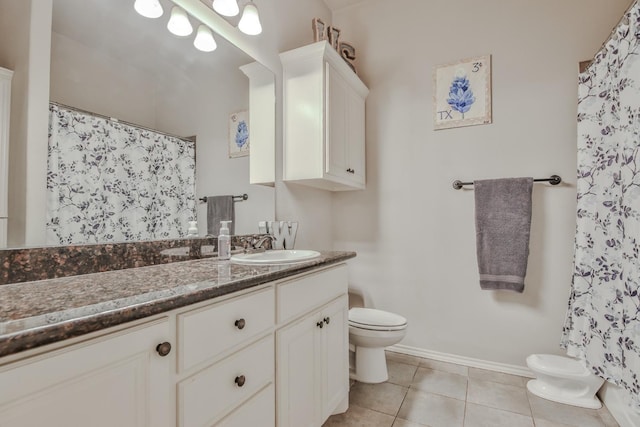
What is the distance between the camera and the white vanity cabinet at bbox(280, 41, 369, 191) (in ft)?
6.31

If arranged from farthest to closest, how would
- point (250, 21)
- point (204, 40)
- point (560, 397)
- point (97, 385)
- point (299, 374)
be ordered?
1. point (560, 397)
2. point (250, 21)
3. point (204, 40)
4. point (299, 374)
5. point (97, 385)

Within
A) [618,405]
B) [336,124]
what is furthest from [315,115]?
[618,405]

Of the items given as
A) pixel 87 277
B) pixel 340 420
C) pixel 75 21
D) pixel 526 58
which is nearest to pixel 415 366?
pixel 340 420

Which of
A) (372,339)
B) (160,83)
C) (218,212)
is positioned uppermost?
(160,83)

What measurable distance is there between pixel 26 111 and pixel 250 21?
1.15 meters

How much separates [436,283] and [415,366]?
0.60 m

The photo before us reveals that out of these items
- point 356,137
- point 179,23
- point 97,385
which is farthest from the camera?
point 356,137

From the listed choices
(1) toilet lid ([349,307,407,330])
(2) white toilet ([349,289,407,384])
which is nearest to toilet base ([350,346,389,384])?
(2) white toilet ([349,289,407,384])

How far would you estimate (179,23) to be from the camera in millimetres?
1459

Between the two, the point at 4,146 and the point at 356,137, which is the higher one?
the point at 356,137

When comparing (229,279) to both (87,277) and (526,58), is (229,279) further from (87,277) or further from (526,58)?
(526,58)

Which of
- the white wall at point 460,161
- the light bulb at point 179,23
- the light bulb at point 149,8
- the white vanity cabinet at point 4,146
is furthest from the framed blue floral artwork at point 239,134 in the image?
the white wall at point 460,161

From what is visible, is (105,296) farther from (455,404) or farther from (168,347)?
(455,404)

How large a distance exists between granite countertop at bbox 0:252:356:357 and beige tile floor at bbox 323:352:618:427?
1049 mm
